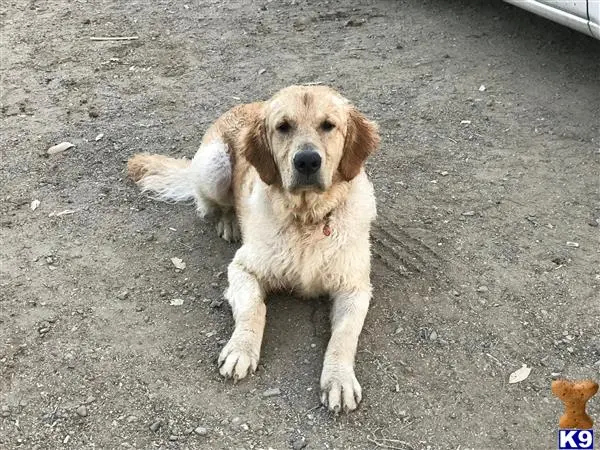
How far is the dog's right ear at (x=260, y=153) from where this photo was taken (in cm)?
388

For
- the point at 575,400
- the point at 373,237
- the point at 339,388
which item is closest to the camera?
the point at 575,400

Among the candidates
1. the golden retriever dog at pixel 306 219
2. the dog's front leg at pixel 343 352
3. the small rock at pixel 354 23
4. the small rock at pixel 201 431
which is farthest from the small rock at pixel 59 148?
the small rock at pixel 354 23

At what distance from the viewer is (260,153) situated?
3893mm

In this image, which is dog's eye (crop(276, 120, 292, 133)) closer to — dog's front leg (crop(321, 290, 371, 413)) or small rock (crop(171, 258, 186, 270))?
dog's front leg (crop(321, 290, 371, 413))

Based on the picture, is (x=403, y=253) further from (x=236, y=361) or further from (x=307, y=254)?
(x=236, y=361)

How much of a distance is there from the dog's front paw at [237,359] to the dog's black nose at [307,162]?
90 centimetres

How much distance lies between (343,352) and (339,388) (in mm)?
224

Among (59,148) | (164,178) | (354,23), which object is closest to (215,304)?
(164,178)

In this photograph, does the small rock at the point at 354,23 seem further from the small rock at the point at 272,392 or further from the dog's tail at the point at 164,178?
the small rock at the point at 272,392

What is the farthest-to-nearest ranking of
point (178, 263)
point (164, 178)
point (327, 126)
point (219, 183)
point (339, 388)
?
point (164, 178) < point (219, 183) < point (178, 263) < point (327, 126) < point (339, 388)

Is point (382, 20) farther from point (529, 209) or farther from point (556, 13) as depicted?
point (529, 209)

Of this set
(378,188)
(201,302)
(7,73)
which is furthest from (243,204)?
(7,73)

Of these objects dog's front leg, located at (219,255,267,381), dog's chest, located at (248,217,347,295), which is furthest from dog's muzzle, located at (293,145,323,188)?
dog's front leg, located at (219,255,267,381)

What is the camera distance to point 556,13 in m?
5.66
